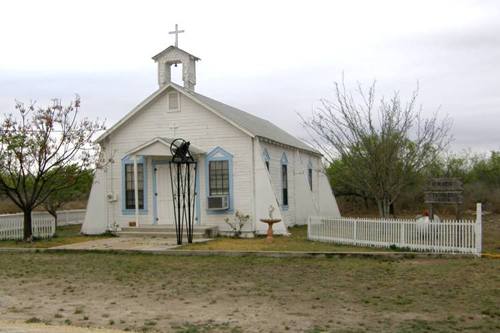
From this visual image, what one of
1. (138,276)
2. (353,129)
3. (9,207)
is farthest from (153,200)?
(9,207)

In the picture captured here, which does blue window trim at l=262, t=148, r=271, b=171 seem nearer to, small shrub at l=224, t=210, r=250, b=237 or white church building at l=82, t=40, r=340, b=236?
white church building at l=82, t=40, r=340, b=236

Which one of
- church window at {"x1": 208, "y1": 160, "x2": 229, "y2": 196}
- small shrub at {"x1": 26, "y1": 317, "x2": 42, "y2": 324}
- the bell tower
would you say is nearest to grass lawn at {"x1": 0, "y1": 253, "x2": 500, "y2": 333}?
small shrub at {"x1": 26, "y1": 317, "x2": 42, "y2": 324}

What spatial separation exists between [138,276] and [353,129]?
34.8ft

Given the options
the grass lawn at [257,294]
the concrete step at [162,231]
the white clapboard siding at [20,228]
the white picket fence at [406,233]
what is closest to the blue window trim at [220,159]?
the concrete step at [162,231]

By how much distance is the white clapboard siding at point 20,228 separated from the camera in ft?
67.7

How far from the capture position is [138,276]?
11938mm

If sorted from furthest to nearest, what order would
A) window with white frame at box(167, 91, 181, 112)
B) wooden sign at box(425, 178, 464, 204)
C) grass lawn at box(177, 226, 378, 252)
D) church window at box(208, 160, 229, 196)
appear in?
window with white frame at box(167, 91, 181, 112) → church window at box(208, 160, 229, 196) → wooden sign at box(425, 178, 464, 204) → grass lawn at box(177, 226, 378, 252)

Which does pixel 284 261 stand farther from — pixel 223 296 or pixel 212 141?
pixel 212 141

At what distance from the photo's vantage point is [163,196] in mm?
21484

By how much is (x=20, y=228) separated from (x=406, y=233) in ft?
44.9

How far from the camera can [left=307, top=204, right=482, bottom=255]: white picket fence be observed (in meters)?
14.3

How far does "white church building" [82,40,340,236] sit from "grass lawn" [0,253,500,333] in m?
6.17

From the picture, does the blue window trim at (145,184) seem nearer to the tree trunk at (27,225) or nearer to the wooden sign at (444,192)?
the tree trunk at (27,225)

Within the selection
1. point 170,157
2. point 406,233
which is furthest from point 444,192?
point 170,157
